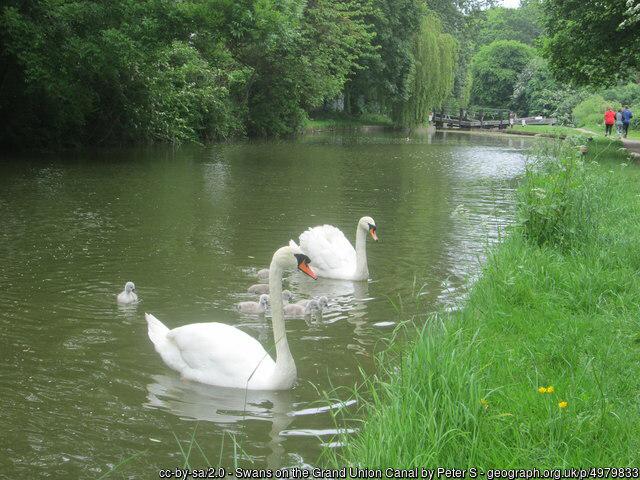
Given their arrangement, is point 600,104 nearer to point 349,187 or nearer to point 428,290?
point 349,187

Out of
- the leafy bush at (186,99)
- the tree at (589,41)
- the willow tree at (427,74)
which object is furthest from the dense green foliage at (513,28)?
the tree at (589,41)

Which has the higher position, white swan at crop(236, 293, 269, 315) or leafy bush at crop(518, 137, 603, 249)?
leafy bush at crop(518, 137, 603, 249)

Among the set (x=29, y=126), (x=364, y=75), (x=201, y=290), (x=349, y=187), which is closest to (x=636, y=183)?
(x=349, y=187)

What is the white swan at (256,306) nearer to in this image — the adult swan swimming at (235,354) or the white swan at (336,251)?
the adult swan swimming at (235,354)

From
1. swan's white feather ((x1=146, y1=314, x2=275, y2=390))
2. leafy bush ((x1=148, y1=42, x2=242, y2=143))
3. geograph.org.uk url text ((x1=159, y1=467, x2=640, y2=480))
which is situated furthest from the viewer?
leafy bush ((x1=148, y1=42, x2=242, y2=143))

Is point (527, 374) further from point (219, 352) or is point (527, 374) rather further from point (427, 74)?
point (427, 74)

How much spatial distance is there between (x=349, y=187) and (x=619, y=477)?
51.5 ft

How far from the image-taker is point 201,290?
869cm

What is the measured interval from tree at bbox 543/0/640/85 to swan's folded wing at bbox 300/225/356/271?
12.8 metres

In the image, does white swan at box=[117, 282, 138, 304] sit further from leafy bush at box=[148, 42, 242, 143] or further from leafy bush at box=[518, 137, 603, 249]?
leafy bush at box=[148, 42, 242, 143]

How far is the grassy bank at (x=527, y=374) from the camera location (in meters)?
3.79

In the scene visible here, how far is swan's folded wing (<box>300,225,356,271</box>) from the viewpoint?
33.3ft

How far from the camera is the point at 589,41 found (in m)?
23.8

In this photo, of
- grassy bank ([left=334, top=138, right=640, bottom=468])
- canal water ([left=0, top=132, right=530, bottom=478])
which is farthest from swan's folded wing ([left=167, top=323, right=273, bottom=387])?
grassy bank ([left=334, top=138, right=640, bottom=468])
